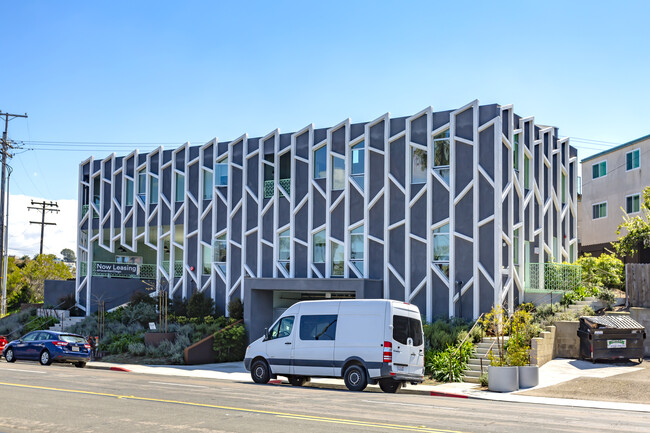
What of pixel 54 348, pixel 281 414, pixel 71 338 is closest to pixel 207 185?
pixel 71 338

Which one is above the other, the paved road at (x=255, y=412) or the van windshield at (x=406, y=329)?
the van windshield at (x=406, y=329)

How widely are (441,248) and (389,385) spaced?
9511 millimetres

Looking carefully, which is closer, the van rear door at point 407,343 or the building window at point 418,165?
the van rear door at point 407,343

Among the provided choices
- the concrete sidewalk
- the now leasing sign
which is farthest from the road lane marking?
the now leasing sign

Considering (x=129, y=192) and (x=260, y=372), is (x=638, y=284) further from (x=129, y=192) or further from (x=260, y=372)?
(x=129, y=192)

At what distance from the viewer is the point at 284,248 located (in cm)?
3212

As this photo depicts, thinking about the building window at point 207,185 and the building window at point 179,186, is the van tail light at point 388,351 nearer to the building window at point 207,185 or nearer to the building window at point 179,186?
the building window at point 207,185

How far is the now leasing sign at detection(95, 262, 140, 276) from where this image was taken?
37156mm

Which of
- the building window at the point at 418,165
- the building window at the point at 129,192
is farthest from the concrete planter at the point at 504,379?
the building window at the point at 129,192

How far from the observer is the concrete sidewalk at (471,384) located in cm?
1740

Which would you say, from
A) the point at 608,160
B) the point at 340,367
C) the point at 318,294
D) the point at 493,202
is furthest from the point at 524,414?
the point at 608,160

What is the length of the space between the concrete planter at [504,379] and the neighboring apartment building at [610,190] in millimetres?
22216

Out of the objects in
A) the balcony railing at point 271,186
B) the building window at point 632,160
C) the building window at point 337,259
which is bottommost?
the building window at point 337,259

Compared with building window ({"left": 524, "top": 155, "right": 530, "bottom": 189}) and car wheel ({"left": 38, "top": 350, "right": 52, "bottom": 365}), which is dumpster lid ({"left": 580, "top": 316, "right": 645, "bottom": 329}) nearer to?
building window ({"left": 524, "top": 155, "right": 530, "bottom": 189})
